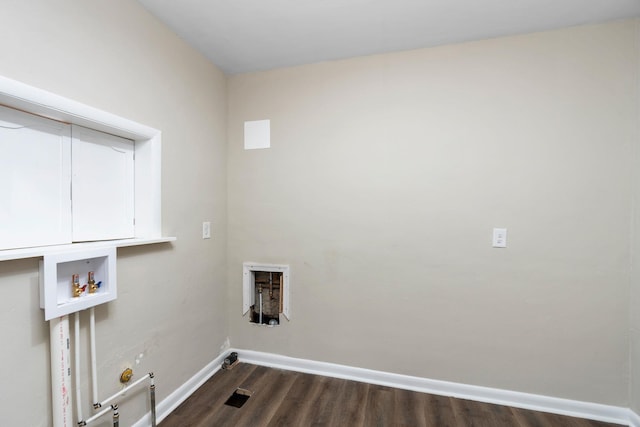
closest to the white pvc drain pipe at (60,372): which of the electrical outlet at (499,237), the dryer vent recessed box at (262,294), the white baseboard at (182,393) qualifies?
the white baseboard at (182,393)

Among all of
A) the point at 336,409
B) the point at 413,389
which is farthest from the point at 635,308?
the point at 336,409

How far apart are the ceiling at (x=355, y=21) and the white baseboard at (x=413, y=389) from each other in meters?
2.30

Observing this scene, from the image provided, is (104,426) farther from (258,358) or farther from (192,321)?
(258,358)

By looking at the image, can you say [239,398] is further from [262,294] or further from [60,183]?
[60,183]

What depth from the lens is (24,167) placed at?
1.11 m

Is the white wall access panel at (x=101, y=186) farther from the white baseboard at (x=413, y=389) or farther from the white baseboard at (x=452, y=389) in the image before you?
the white baseboard at (x=452, y=389)

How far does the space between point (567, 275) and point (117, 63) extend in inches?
112

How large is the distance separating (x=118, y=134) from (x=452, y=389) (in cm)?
260

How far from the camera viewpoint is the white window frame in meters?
1.00

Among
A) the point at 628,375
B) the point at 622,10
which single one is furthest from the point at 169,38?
the point at 628,375

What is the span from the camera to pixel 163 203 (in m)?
1.66

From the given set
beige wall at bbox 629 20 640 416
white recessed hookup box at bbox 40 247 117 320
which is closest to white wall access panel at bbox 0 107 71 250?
white recessed hookup box at bbox 40 247 117 320

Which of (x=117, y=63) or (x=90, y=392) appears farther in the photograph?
(x=117, y=63)

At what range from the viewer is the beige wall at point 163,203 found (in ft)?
3.40
